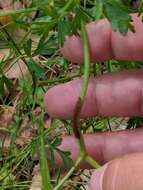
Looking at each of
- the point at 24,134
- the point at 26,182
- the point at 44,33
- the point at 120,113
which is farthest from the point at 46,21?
the point at 24,134

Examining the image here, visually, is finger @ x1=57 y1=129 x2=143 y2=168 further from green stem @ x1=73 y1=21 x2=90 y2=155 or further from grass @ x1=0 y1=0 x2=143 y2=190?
green stem @ x1=73 y1=21 x2=90 y2=155

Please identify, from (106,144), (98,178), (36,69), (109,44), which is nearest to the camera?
(98,178)

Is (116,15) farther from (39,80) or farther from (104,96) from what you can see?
(39,80)

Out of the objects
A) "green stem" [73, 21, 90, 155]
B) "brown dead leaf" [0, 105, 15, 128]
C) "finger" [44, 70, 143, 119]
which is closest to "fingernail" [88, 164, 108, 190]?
"green stem" [73, 21, 90, 155]

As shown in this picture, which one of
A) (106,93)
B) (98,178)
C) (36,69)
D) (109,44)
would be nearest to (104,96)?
(106,93)

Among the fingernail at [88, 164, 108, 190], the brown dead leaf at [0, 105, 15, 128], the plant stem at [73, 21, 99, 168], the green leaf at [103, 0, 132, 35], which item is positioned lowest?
the brown dead leaf at [0, 105, 15, 128]

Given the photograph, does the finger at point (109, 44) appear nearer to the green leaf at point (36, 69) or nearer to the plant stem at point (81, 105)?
the green leaf at point (36, 69)

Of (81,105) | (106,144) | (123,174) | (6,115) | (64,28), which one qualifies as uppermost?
(64,28)
